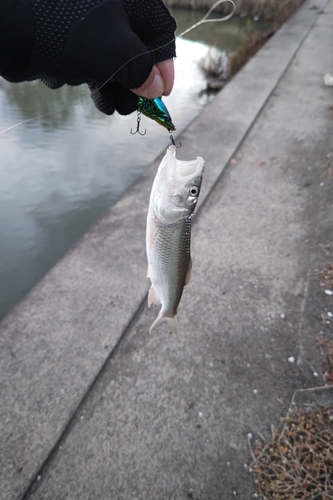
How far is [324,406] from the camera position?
2.08 metres

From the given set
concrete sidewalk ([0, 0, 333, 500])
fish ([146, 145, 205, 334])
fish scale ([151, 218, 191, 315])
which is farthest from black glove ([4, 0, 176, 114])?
concrete sidewalk ([0, 0, 333, 500])

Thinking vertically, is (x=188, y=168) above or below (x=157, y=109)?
below

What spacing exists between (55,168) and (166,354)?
3.79 m

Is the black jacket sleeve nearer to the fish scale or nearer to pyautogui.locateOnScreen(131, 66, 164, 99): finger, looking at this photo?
pyautogui.locateOnScreen(131, 66, 164, 99): finger

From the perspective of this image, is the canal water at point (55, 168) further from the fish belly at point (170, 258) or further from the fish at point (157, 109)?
the fish belly at point (170, 258)

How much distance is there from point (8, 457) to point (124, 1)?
7.28ft

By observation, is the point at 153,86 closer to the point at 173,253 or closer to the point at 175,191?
the point at 175,191

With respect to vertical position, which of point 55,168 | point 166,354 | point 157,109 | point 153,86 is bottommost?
point 55,168

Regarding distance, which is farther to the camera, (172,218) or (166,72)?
(172,218)

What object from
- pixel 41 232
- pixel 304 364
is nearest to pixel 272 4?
pixel 41 232

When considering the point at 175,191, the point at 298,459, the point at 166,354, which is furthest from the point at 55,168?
the point at 298,459

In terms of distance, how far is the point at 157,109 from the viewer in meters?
1.59

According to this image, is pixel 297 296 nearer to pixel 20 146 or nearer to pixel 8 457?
pixel 8 457

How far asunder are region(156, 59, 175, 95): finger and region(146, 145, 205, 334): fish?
25 centimetres
